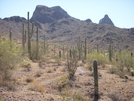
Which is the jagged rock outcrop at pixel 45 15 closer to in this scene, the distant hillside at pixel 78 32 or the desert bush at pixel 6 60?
the distant hillside at pixel 78 32

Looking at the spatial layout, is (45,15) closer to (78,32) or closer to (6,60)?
(78,32)

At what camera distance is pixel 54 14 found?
553 feet

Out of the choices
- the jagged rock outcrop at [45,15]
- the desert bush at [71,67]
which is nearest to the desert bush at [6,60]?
the desert bush at [71,67]

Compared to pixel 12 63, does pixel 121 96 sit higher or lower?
lower

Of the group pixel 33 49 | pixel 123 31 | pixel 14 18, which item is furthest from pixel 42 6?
pixel 33 49

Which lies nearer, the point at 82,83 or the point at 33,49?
the point at 82,83

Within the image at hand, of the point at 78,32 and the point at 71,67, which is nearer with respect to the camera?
the point at 71,67

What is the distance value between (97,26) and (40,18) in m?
90.7

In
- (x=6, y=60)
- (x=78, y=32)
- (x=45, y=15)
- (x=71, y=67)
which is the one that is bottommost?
(x=71, y=67)

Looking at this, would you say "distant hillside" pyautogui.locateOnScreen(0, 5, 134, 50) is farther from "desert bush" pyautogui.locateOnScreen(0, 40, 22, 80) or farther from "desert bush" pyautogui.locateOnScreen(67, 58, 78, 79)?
"desert bush" pyautogui.locateOnScreen(0, 40, 22, 80)

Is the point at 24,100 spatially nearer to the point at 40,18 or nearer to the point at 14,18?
the point at 14,18

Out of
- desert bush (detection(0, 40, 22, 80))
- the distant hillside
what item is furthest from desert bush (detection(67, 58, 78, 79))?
the distant hillside

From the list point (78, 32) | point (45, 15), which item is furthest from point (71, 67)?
point (45, 15)

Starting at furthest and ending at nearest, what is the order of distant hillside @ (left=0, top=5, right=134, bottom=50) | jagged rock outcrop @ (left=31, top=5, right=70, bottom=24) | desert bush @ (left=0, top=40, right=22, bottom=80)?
jagged rock outcrop @ (left=31, top=5, right=70, bottom=24)
distant hillside @ (left=0, top=5, right=134, bottom=50)
desert bush @ (left=0, top=40, right=22, bottom=80)
